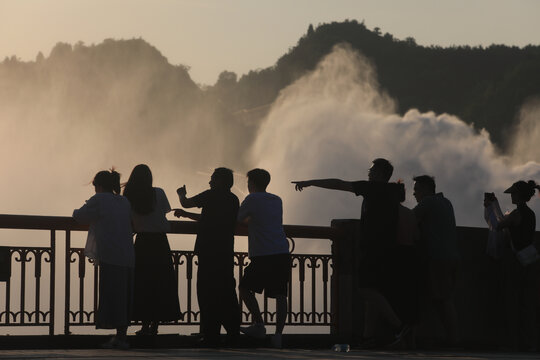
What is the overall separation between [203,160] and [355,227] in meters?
132

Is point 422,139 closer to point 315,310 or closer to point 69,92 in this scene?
point 69,92

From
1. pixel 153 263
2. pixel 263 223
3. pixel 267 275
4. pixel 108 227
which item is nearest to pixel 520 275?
pixel 267 275

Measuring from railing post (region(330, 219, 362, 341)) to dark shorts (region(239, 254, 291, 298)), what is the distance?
5.61 ft

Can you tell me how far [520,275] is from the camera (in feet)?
43.5

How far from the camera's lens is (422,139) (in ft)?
369

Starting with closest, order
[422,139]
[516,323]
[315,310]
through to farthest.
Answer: [315,310] → [516,323] → [422,139]

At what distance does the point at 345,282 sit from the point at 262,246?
1.99 metres

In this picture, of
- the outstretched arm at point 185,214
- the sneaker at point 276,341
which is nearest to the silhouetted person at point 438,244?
the sneaker at point 276,341

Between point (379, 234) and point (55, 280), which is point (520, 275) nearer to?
point (379, 234)

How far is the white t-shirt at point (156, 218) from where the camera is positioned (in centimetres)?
1077

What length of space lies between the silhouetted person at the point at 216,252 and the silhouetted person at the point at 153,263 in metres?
0.23

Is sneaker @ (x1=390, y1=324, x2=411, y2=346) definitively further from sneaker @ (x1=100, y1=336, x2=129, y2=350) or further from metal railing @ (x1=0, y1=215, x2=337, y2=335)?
sneaker @ (x1=100, y1=336, x2=129, y2=350)

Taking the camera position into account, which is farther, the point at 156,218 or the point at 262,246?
the point at 262,246

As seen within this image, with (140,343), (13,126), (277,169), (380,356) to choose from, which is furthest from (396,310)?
(13,126)
